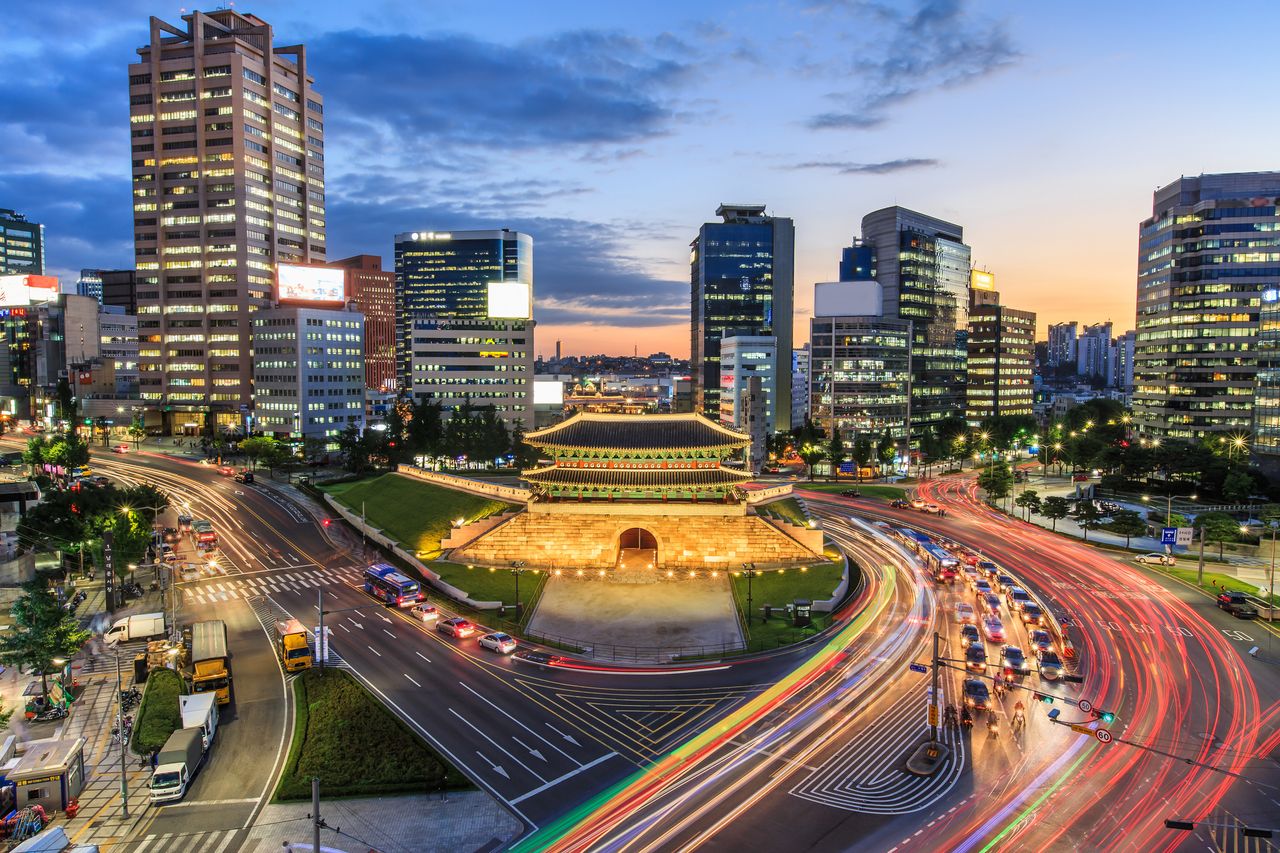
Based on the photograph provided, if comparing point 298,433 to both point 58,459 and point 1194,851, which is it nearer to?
point 58,459

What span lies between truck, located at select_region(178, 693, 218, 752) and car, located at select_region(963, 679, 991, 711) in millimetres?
42799

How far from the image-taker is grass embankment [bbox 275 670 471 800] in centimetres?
3594

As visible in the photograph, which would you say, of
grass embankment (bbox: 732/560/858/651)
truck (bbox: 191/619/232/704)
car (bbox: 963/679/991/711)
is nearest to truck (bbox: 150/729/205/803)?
truck (bbox: 191/619/232/704)

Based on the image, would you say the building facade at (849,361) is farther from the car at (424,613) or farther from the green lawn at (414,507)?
the car at (424,613)

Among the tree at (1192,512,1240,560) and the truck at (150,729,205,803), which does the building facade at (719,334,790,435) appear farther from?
the truck at (150,729,205,803)

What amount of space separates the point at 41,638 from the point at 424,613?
25.1 metres

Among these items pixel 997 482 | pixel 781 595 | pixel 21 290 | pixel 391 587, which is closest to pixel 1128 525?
pixel 997 482

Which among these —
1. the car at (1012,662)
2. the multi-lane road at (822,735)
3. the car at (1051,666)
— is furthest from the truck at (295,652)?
the car at (1051,666)

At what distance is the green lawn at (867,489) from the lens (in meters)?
116

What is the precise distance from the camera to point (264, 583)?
7106 cm

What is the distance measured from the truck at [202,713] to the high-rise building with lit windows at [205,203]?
148 metres

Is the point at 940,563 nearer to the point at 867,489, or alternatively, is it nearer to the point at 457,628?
the point at 457,628

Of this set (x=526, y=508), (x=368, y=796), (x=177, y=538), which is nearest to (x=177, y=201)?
(x=177, y=538)

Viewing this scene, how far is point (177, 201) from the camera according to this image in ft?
575
